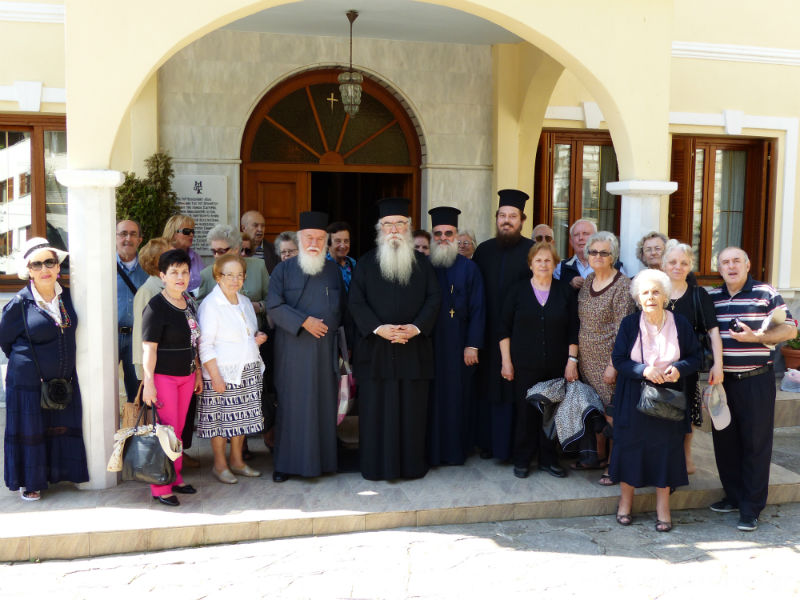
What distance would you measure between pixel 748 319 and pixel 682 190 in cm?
457

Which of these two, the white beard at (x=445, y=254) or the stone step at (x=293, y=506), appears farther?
the white beard at (x=445, y=254)

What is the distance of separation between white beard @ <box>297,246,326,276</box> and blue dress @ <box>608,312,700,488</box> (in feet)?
6.50

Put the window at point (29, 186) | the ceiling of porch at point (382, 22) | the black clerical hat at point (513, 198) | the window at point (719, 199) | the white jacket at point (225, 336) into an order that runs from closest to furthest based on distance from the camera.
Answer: the white jacket at point (225, 336)
the black clerical hat at point (513, 198)
the ceiling of porch at point (382, 22)
the window at point (29, 186)
the window at point (719, 199)

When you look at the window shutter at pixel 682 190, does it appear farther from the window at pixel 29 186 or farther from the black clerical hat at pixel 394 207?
the window at pixel 29 186

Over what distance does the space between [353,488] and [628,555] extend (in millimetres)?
1770

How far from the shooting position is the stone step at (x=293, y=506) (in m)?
4.48

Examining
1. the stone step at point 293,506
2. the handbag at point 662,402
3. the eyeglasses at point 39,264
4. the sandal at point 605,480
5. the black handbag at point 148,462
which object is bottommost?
the stone step at point 293,506

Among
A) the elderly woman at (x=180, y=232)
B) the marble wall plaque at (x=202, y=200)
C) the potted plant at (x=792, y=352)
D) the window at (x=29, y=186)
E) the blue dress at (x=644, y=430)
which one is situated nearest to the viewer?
the blue dress at (x=644, y=430)

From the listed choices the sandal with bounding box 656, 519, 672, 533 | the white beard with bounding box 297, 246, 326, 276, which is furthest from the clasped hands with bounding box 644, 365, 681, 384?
the white beard with bounding box 297, 246, 326, 276

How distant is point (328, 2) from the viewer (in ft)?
23.3

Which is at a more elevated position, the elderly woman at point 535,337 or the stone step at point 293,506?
the elderly woman at point 535,337

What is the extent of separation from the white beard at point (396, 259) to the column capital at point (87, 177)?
1772 millimetres

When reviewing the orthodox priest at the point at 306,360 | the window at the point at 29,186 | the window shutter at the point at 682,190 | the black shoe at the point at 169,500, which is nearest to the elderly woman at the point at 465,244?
the orthodox priest at the point at 306,360

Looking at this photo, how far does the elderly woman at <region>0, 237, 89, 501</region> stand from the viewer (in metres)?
4.79
